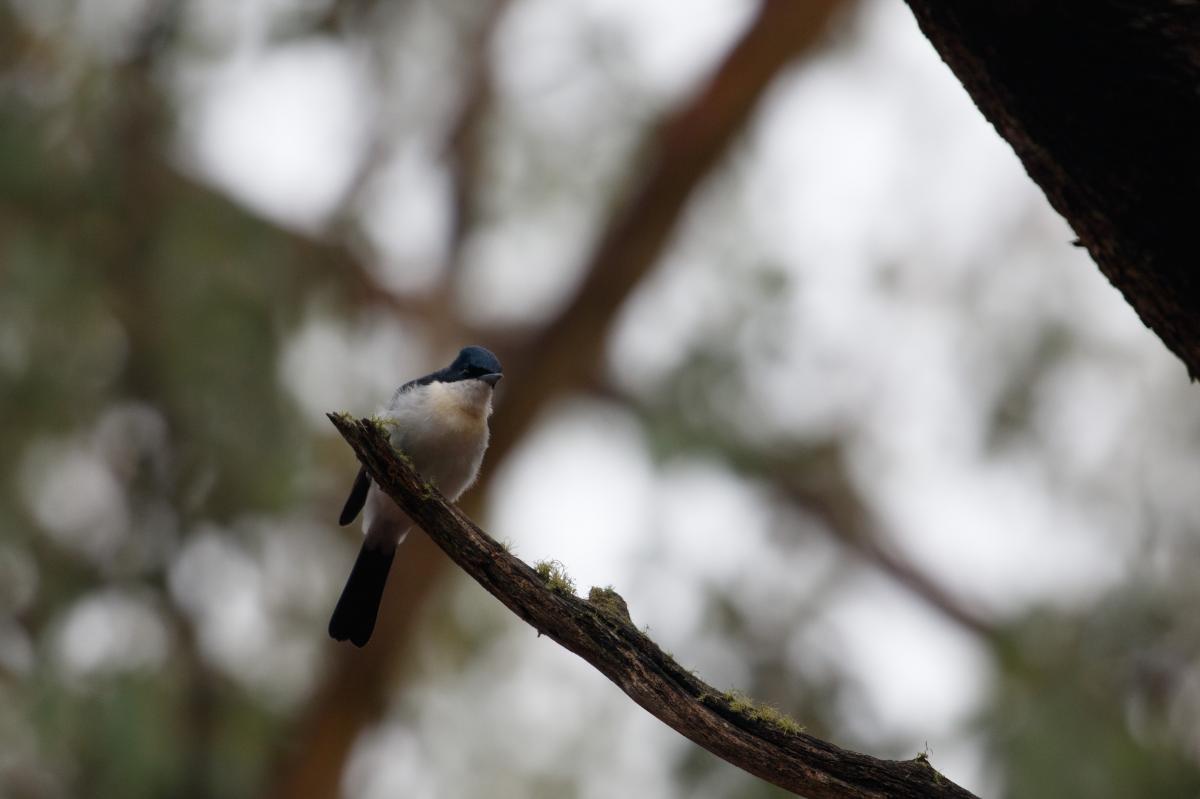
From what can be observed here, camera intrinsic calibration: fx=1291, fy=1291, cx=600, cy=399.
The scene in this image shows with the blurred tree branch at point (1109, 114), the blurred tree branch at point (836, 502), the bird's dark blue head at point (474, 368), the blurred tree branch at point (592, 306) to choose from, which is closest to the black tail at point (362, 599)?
the bird's dark blue head at point (474, 368)

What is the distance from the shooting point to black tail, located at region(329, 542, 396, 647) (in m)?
4.46

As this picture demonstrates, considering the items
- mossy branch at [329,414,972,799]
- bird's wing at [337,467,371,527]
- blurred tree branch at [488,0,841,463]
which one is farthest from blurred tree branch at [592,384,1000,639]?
mossy branch at [329,414,972,799]

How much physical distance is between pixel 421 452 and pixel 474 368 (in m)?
0.41

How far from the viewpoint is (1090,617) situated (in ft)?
22.7

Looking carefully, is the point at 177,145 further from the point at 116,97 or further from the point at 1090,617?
the point at 1090,617

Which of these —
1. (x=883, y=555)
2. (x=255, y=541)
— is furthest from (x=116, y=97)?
(x=883, y=555)

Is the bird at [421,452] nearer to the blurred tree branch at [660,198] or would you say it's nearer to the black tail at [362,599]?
the black tail at [362,599]

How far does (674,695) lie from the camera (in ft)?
9.08

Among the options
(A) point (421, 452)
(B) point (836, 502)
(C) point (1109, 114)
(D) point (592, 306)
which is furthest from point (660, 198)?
(C) point (1109, 114)

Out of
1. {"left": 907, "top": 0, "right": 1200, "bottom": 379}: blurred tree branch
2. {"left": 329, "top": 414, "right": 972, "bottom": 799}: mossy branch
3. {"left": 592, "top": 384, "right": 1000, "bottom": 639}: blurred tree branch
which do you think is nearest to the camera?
{"left": 907, "top": 0, "right": 1200, "bottom": 379}: blurred tree branch

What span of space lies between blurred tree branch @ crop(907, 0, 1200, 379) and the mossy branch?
1061 mm

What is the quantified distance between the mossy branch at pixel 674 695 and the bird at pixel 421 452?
1.03 m

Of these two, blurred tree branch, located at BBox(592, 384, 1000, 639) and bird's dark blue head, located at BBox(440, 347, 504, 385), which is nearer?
bird's dark blue head, located at BBox(440, 347, 504, 385)

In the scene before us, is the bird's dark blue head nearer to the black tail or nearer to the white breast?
the white breast
